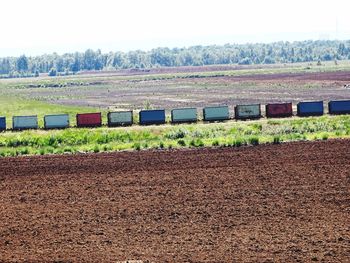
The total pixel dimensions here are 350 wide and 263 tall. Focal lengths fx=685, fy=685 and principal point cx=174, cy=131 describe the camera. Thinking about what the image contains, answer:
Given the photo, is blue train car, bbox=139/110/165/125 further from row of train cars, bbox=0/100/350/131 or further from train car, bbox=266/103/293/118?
train car, bbox=266/103/293/118

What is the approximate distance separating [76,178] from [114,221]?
8.85m

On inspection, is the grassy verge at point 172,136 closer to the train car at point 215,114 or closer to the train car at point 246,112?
the train car at point 215,114

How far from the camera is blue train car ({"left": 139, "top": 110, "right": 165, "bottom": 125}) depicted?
55062 mm

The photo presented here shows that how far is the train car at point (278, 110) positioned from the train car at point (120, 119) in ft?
36.9

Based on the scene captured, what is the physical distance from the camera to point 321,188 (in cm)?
2980

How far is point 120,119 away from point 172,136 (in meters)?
9.38

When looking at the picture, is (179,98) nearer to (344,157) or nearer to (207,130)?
(207,130)

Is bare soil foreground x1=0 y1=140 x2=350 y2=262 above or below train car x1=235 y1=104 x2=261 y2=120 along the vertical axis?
below

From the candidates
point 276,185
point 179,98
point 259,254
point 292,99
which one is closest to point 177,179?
point 276,185

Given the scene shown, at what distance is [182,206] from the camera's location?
2788 cm

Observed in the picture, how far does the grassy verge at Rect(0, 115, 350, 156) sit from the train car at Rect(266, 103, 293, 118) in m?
2.28

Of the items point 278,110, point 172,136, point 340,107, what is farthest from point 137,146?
point 340,107

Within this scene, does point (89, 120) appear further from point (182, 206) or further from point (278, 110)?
point (182, 206)

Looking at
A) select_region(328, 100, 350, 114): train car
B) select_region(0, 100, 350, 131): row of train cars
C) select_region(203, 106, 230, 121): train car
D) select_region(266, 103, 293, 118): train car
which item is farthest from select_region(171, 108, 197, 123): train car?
select_region(328, 100, 350, 114): train car
